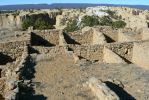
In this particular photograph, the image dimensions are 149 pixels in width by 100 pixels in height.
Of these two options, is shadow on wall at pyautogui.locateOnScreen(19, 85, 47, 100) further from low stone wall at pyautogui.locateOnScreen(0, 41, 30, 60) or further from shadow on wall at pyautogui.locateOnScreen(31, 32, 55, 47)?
shadow on wall at pyautogui.locateOnScreen(31, 32, 55, 47)

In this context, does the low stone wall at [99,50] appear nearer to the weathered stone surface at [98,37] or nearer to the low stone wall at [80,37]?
the weathered stone surface at [98,37]

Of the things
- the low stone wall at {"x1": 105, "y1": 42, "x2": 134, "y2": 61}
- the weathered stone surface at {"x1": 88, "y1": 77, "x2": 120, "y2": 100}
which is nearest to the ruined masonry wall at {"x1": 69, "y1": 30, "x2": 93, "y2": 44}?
the low stone wall at {"x1": 105, "y1": 42, "x2": 134, "y2": 61}

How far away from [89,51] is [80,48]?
0.57m

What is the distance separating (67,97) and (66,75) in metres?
3.18

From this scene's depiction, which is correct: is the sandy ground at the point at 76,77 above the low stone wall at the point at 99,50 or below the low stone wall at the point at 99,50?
above

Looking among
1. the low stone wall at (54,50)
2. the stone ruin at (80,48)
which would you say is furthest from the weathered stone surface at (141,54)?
the low stone wall at (54,50)

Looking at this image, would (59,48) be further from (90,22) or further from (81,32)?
(90,22)

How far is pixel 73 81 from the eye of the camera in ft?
57.2

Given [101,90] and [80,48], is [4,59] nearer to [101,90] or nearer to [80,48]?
[80,48]

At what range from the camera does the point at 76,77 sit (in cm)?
1808

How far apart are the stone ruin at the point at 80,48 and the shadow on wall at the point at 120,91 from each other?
11.7ft

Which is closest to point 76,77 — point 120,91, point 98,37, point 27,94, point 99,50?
point 120,91

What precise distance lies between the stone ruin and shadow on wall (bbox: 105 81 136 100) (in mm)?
3564

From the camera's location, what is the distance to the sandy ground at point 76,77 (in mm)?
15789
